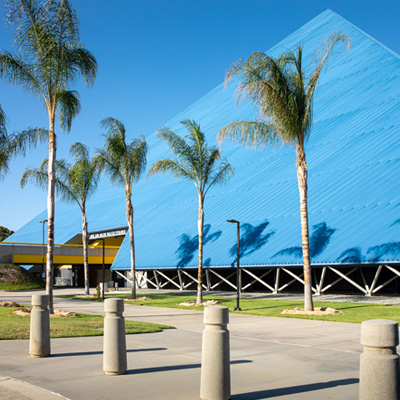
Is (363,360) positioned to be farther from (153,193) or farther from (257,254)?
(153,193)

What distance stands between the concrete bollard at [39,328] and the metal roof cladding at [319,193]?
17806 millimetres

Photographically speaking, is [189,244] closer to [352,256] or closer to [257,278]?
[257,278]

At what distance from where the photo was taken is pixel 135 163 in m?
28.2

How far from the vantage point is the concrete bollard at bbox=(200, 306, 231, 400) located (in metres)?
5.96

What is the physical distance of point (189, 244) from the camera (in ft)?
116

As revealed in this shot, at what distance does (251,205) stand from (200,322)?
18173mm

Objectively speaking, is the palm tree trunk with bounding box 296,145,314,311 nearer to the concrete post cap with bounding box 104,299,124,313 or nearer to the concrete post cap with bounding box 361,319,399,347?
the concrete post cap with bounding box 104,299,124,313

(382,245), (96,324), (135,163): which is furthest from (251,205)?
(96,324)

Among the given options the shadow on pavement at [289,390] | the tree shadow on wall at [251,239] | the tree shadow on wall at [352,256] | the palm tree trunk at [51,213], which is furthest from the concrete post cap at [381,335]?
the tree shadow on wall at [251,239]

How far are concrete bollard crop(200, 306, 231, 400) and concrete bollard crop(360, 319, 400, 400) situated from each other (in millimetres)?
1698

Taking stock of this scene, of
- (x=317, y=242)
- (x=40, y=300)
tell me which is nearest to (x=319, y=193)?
(x=317, y=242)

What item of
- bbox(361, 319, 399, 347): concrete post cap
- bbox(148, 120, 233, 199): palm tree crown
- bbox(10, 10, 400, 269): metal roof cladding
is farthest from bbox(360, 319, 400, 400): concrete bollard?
bbox(148, 120, 233, 199): palm tree crown

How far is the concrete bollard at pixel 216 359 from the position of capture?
19.6 feet

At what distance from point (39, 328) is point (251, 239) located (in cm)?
2309
